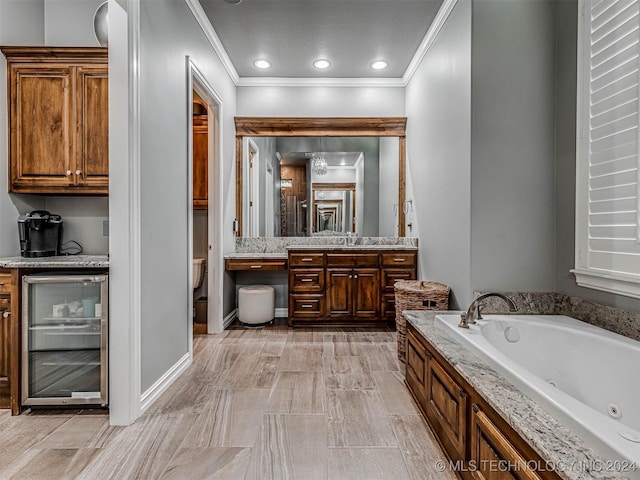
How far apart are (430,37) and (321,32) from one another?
1.01 m

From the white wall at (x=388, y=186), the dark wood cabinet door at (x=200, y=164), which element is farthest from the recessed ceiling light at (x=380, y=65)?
the dark wood cabinet door at (x=200, y=164)

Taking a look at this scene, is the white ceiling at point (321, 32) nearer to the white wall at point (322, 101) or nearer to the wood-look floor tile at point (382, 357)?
the white wall at point (322, 101)

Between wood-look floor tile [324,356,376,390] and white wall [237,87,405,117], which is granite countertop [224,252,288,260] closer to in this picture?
wood-look floor tile [324,356,376,390]

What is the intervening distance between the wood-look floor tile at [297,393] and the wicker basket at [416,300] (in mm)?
730

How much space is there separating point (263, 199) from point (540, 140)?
3.10 meters

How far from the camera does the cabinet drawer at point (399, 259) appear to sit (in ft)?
13.4

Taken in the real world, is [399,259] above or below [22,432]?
above

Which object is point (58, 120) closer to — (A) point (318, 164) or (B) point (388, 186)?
(A) point (318, 164)

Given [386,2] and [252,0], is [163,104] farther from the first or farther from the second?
[386,2]

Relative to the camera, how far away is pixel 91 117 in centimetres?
243

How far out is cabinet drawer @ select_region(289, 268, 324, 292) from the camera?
4051 millimetres

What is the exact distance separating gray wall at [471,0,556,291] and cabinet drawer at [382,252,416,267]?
1.54 metres

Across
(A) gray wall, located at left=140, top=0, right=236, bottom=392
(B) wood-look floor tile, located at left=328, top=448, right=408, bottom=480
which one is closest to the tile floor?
(B) wood-look floor tile, located at left=328, top=448, right=408, bottom=480

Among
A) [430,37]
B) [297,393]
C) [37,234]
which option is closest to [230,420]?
[297,393]
